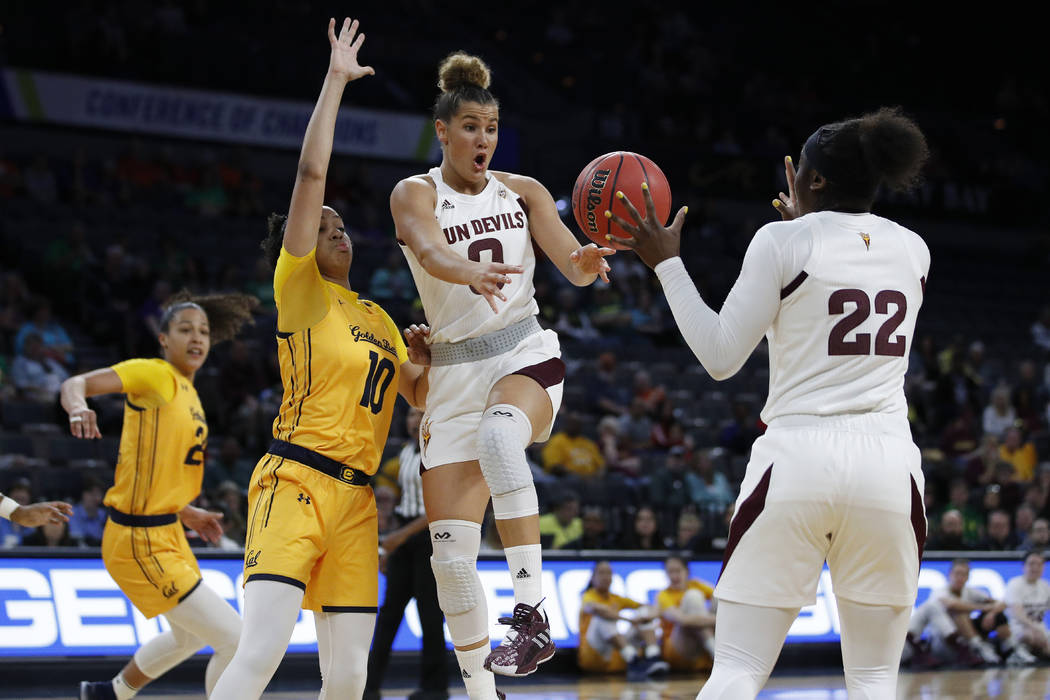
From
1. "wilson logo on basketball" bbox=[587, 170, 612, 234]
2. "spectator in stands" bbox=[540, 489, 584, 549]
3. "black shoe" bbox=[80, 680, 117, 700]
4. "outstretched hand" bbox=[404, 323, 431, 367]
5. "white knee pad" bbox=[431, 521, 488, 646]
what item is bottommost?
"black shoe" bbox=[80, 680, 117, 700]

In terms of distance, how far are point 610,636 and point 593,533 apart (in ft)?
4.04

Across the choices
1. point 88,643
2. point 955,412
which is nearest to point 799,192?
point 88,643

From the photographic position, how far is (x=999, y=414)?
15.1m

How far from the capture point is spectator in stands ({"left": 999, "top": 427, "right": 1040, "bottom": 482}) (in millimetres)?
14172

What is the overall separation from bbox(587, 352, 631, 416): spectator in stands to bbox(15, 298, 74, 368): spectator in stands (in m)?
5.70

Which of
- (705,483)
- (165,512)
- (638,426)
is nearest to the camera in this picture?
(165,512)

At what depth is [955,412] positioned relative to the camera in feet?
50.1

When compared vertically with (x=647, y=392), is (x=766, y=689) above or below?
below

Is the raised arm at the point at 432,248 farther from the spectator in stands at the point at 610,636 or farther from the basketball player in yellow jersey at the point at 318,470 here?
the spectator in stands at the point at 610,636

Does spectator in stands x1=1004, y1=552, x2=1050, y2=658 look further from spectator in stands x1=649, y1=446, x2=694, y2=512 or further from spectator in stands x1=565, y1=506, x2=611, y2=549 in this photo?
spectator in stands x1=565, y1=506, x2=611, y2=549

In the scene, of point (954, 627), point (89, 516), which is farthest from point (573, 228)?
point (89, 516)

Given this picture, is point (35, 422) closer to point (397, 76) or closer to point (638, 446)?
point (638, 446)

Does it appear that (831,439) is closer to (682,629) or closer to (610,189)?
(610,189)

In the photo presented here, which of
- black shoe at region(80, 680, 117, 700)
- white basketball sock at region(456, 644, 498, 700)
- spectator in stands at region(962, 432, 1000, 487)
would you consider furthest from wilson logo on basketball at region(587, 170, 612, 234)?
spectator in stands at region(962, 432, 1000, 487)
